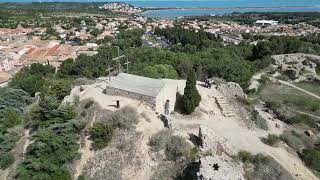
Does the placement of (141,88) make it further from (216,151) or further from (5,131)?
(5,131)

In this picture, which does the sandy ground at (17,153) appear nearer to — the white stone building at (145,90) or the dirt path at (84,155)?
the dirt path at (84,155)

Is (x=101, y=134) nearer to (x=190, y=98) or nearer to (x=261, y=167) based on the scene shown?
(x=190, y=98)

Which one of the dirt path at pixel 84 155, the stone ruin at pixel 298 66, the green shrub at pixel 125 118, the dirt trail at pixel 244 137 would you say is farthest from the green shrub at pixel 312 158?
the stone ruin at pixel 298 66

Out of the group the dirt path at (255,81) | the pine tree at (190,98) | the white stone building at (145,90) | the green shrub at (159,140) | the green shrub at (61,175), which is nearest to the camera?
the green shrub at (61,175)

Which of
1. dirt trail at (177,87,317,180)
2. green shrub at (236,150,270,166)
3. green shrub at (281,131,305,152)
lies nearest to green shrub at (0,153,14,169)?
dirt trail at (177,87,317,180)

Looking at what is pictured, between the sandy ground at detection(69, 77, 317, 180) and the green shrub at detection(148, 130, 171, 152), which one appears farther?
the green shrub at detection(148, 130, 171, 152)

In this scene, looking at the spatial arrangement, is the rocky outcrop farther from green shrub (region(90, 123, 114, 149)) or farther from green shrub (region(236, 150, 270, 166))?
green shrub (region(90, 123, 114, 149))

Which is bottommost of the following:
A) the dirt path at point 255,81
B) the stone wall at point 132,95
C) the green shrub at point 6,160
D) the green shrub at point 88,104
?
the green shrub at point 6,160
